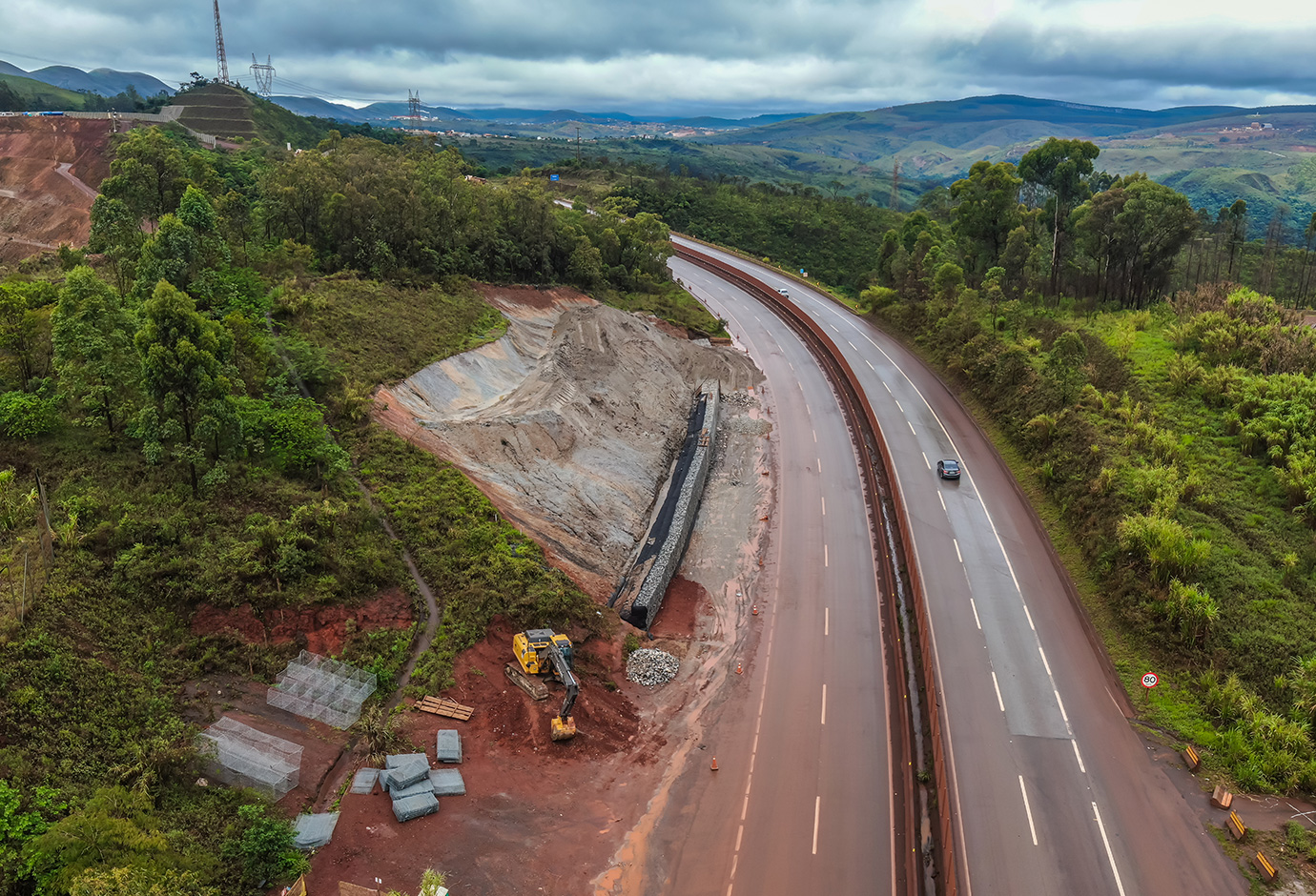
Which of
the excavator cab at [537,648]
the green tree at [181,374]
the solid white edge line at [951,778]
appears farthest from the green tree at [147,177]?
the solid white edge line at [951,778]

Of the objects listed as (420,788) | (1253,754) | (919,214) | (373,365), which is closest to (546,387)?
(373,365)

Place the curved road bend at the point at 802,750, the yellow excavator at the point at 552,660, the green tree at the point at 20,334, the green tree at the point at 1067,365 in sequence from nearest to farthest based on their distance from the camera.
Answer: the curved road bend at the point at 802,750 < the yellow excavator at the point at 552,660 < the green tree at the point at 20,334 < the green tree at the point at 1067,365

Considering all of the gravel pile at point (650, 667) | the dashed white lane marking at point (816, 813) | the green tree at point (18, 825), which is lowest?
the dashed white lane marking at point (816, 813)

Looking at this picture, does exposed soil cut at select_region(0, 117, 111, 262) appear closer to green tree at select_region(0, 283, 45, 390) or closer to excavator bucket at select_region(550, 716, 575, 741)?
green tree at select_region(0, 283, 45, 390)

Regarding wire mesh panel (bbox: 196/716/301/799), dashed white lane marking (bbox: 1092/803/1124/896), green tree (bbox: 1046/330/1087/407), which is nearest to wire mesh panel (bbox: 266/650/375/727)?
wire mesh panel (bbox: 196/716/301/799)

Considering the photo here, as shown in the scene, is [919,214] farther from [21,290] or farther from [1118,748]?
[21,290]

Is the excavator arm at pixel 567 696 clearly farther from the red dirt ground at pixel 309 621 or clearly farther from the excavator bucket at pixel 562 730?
the red dirt ground at pixel 309 621
